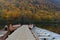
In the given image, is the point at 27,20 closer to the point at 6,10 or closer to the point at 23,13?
the point at 23,13

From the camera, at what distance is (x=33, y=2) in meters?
6.05

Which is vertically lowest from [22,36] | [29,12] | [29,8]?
[29,12]

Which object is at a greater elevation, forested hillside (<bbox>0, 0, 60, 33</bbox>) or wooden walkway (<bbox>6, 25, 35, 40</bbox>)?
Result: wooden walkway (<bbox>6, 25, 35, 40</bbox>)

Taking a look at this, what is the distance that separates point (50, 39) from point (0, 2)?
4.66 metres

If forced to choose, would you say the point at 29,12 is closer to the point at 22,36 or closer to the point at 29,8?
the point at 29,8

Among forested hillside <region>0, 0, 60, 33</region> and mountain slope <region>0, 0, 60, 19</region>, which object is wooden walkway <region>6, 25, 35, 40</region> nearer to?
forested hillside <region>0, 0, 60, 33</region>

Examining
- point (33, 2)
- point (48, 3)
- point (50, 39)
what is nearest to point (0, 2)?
point (33, 2)

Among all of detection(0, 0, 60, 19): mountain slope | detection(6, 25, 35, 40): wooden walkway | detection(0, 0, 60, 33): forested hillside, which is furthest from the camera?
detection(0, 0, 60, 19): mountain slope

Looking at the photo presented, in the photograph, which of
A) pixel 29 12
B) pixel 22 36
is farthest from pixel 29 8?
pixel 22 36

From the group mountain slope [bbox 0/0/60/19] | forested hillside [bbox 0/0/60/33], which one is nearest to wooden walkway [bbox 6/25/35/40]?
forested hillside [bbox 0/0/60/33]

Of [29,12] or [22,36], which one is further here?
[29,12]

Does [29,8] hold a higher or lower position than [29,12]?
higher

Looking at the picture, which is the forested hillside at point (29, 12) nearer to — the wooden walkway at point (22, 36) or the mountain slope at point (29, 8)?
the mountain slope at point (29, 8)

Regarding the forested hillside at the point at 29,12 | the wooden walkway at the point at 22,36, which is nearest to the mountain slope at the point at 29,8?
the forested hillside at the point at 29,12
